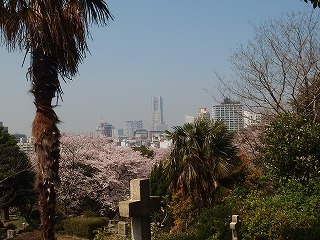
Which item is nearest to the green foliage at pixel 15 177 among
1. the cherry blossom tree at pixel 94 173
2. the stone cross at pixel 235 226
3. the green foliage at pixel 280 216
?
the cherry blossom tree at pixel 94 173

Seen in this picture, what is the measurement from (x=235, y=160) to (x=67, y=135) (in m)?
20.7

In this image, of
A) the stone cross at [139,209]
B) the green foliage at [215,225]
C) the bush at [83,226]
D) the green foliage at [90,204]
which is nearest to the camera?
the stone cross at [139,209]

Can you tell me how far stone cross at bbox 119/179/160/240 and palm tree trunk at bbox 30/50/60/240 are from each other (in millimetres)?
1352

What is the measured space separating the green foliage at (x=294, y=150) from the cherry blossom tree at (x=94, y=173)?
63.3ft

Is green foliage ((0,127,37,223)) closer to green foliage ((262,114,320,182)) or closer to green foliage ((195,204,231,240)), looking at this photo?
green foliage ((262,114,320,182))

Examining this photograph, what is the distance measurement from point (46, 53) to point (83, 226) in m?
18.3

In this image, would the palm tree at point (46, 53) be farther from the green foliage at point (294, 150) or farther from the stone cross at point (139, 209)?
the green foliage at point (294, 150)

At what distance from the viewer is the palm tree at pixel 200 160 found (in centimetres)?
1453

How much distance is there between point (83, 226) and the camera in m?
24.7

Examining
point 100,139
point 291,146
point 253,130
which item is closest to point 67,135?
point 100,139

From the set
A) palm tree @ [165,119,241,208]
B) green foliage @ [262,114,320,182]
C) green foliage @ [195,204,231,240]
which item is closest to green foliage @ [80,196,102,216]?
palm tree @ [165,119,241,208]

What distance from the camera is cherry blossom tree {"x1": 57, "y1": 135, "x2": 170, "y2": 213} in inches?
1167

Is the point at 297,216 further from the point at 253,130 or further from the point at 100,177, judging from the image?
the point at 100,177

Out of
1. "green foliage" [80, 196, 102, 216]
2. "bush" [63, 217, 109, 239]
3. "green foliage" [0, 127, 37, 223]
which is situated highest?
"green foliage" [0, 127, 37, 223]
